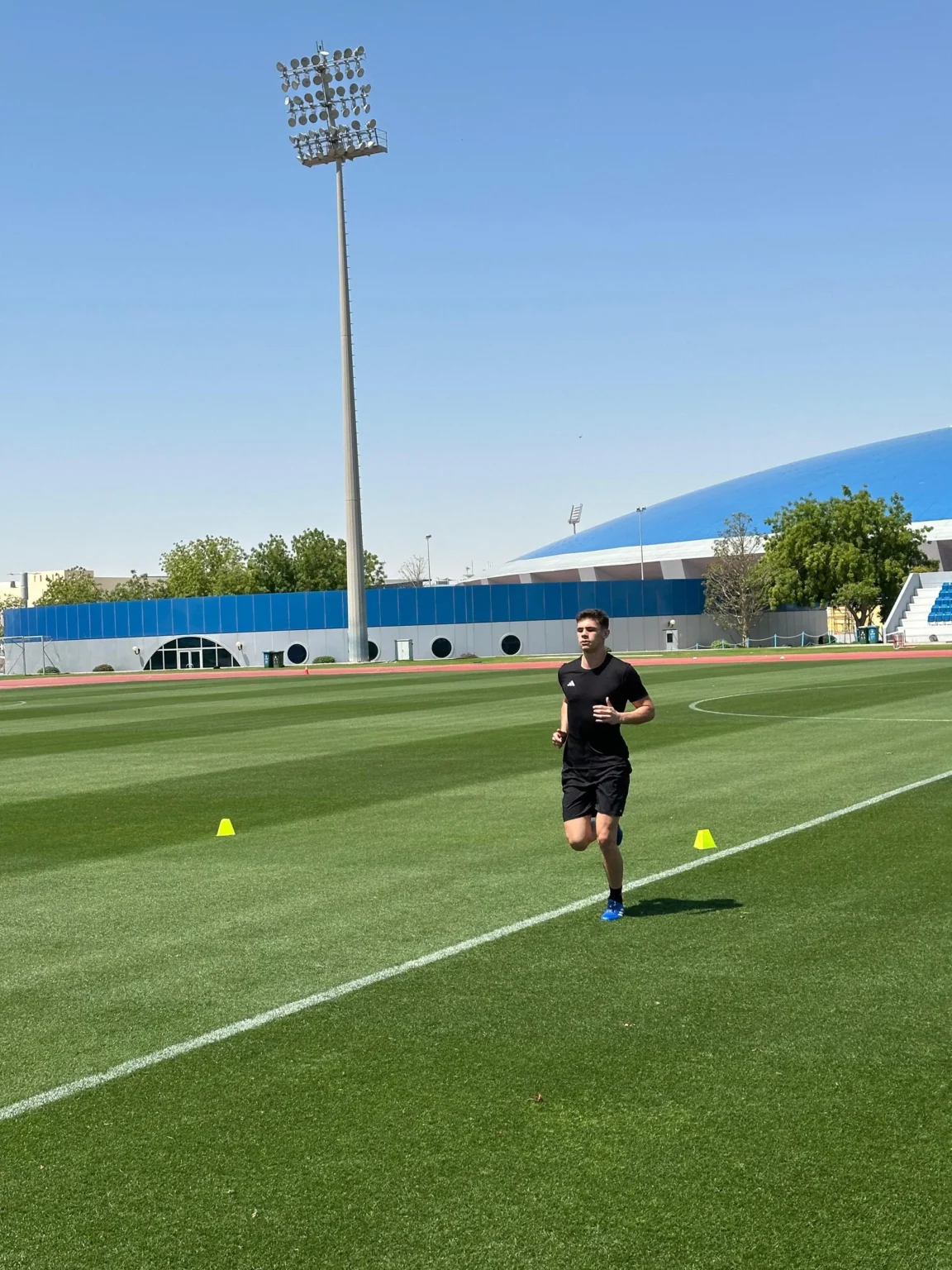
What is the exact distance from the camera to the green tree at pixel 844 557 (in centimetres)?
8694

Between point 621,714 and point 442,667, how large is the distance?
5426cm

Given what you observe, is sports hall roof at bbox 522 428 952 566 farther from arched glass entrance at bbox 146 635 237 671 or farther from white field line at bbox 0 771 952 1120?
Answer: white field line at bbox 0 771 952 1120

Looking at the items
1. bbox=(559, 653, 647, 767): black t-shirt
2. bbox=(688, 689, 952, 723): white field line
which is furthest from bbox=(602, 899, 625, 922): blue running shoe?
bbox=(688, 689, 952, 723): white field line

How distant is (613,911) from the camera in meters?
9.23

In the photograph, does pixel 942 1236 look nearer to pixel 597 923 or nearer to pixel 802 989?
pixel 802 989

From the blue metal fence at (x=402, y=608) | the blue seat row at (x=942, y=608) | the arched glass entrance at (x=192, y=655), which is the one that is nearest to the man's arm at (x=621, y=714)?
the blue seat row at (x=942, y=608)

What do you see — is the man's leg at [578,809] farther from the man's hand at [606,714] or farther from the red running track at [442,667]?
the red running track at [442,667]

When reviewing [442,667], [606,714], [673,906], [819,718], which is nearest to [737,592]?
[442,667]

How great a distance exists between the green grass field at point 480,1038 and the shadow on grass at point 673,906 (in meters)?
0.04

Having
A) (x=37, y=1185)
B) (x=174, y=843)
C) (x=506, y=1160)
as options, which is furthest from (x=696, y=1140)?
(x=174, y=843)

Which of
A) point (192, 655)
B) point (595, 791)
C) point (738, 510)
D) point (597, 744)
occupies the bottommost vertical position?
point (192, 655)

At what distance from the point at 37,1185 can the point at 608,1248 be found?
2.11 m

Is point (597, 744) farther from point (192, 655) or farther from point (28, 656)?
point (28, 656)

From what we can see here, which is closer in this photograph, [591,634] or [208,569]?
[591,634]
